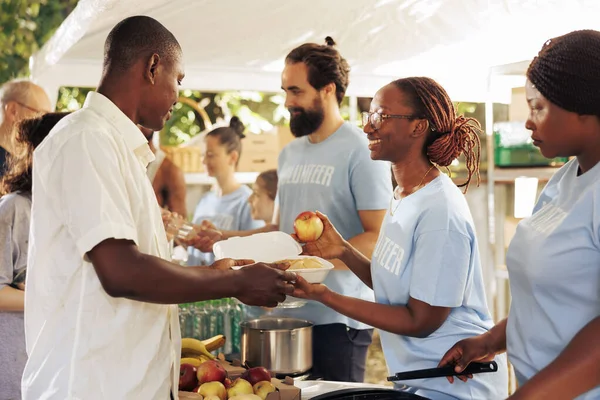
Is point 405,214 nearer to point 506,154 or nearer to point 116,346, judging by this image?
point 116,346

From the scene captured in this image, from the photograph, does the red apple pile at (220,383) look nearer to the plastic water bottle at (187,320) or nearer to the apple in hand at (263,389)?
the apple in hand at (263,389)

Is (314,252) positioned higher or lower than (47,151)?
lower

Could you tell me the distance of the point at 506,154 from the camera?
4.26 metres

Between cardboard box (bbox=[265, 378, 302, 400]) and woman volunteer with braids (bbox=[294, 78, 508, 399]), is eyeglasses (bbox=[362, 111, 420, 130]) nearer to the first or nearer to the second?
woman volunteer with braids (bbox=[294, 78, 508, 399])

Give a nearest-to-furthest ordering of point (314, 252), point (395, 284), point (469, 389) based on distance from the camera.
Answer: point (469, 389)
point (395, 284)
point (314, 252)

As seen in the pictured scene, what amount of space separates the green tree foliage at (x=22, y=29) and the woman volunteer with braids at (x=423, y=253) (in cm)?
737

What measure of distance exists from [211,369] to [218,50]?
2.19m

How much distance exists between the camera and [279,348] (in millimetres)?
2598

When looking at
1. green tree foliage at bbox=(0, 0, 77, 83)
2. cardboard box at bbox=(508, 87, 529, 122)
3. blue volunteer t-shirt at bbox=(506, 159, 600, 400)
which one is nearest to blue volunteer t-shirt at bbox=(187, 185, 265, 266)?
cardboard box at bbox=(508, 87, 529, 122)

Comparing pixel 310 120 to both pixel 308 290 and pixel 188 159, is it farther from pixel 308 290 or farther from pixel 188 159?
pixel 188 159

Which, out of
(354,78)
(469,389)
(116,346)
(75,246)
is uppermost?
(354,78)

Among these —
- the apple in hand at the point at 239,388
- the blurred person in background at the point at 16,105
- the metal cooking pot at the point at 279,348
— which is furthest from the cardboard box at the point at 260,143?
the apple in hand at the point at 239,388

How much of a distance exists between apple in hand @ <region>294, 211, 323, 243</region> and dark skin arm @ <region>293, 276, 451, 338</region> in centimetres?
44

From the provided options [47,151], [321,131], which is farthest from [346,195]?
[47,151]
